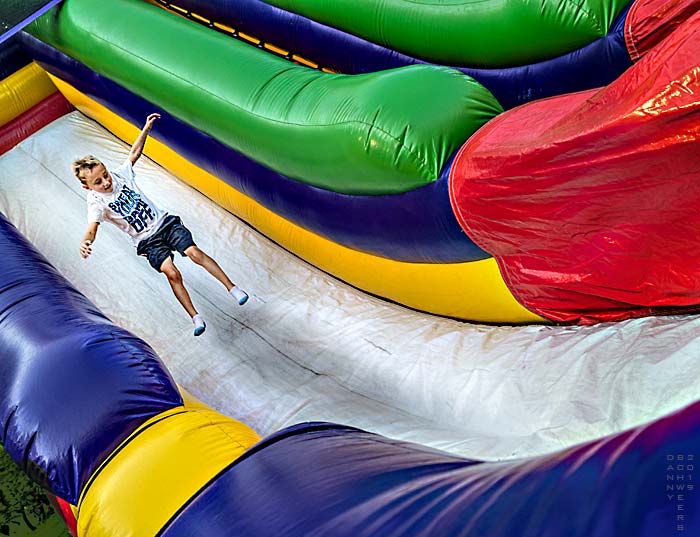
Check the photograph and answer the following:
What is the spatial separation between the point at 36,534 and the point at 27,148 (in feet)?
5.14

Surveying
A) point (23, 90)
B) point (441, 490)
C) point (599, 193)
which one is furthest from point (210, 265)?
point (23, 90)

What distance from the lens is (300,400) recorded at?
66.1 inches

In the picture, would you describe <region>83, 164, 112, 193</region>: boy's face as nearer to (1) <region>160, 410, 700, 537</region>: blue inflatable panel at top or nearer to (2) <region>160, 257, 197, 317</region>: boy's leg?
(2) <region>160, 257, 197, 317</region>: boy's leg

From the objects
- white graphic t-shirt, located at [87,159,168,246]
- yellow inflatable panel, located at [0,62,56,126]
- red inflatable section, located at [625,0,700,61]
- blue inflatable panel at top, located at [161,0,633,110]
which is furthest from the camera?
yellow inflatable panel, located at [0,62,56,126]

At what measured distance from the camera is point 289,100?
1.71 metres

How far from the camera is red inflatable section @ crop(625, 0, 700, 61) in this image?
Result: 1.34 meters

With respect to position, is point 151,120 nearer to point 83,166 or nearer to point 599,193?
point 83,166

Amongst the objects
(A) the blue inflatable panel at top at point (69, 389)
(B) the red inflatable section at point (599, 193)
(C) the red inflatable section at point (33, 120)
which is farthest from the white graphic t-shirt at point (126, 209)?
(C) the red inflatable section at point (33, 120)

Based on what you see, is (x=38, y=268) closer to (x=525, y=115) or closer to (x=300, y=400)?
(x=300, y=400)

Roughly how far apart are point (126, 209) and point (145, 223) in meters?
0.06

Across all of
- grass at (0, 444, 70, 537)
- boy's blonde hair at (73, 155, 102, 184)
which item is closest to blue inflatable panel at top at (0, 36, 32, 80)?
boy's blonde hair at (73, 155, 102, 184)

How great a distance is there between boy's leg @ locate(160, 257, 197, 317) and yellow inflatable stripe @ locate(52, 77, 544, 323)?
0.99 feet

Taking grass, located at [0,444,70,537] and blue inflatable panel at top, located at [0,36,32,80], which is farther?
blue inflatable panel at top, located at [0,36,32,80]

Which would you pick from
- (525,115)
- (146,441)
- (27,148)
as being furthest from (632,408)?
(27,148)
